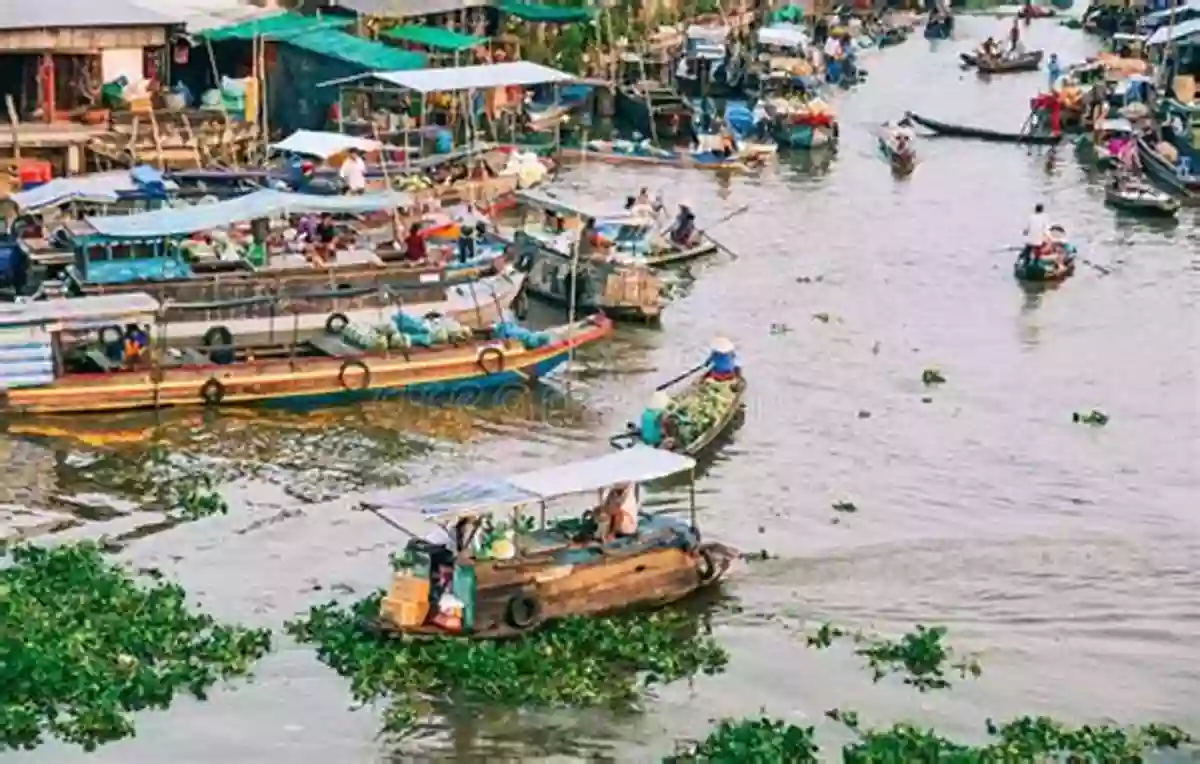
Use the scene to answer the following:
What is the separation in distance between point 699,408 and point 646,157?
20464mm

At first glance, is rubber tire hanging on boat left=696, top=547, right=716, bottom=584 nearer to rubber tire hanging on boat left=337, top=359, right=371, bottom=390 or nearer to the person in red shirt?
rubber tire hanging on boat left=337, top=359, right=371, bottom=390

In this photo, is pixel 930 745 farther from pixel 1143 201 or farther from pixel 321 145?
pixel 1143 201

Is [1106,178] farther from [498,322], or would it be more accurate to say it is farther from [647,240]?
[498,322]

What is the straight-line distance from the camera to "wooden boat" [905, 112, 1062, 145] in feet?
170

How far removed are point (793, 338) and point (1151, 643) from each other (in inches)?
481

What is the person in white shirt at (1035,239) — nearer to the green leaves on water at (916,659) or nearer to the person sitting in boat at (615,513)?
the green leaves on water at (916,659)

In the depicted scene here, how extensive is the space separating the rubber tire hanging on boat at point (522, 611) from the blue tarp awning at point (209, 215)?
1050 cm

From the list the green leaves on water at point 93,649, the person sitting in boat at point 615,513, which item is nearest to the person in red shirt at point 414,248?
the green leaves on water at point 93,649

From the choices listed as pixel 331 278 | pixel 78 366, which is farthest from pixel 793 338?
pixel 78 366

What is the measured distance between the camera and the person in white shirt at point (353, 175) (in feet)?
111

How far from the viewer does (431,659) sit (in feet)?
57.5

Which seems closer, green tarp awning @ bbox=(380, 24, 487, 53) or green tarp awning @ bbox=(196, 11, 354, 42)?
green tarp awning @ bbox=(196, 11, 354, 42)

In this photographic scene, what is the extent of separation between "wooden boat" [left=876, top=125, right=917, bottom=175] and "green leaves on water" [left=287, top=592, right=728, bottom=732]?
29443 mm

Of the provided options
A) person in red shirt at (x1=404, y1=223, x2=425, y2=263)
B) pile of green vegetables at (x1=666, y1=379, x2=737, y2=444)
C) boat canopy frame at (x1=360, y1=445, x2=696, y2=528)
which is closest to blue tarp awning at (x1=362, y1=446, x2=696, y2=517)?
boat canopy frame at (x1=360, y1=445, x2=696, y2=528)
